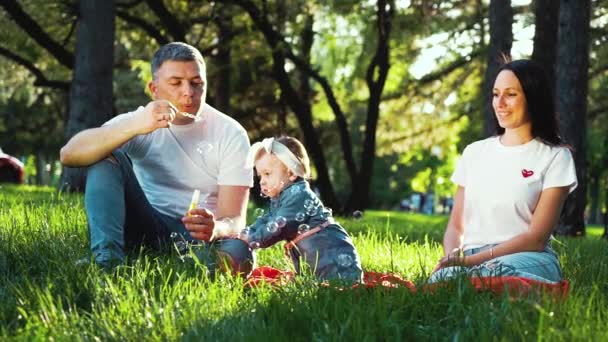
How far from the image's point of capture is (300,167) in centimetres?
480

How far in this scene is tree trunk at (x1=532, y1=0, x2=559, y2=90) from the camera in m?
11.9

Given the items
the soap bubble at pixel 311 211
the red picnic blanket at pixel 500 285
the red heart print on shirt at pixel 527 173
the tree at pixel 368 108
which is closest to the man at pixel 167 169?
the soap bubble at pixel 311 211

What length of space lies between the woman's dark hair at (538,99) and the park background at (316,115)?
2.75 ft

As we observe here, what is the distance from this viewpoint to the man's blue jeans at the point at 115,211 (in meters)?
4.60

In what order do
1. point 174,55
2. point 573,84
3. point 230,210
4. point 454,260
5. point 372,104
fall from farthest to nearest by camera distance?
1. point 372,104
2. point 573,84
3. point 230,210
4. point 174,55
5. point 454,260

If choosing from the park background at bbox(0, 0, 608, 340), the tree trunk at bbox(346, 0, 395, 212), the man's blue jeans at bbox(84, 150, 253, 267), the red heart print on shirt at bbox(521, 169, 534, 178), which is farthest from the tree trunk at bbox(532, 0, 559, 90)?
the man's blue jeans at bbox(84, 150, 253, 267)

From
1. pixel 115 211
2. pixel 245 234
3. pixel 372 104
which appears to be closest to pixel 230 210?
pixel 245 234

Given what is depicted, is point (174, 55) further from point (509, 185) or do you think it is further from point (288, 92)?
point (288, 92)

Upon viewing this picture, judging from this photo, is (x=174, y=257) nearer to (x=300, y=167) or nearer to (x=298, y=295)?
(x=300, y=167)

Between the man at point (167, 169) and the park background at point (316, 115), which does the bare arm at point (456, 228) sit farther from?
the man at point (167, 169)

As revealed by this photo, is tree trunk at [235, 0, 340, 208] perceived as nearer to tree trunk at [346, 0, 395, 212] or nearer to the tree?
the tree

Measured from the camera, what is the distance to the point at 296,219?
4.79 m

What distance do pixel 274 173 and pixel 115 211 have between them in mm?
848

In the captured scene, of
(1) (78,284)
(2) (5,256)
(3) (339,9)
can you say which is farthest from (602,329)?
(3) (339,9)
